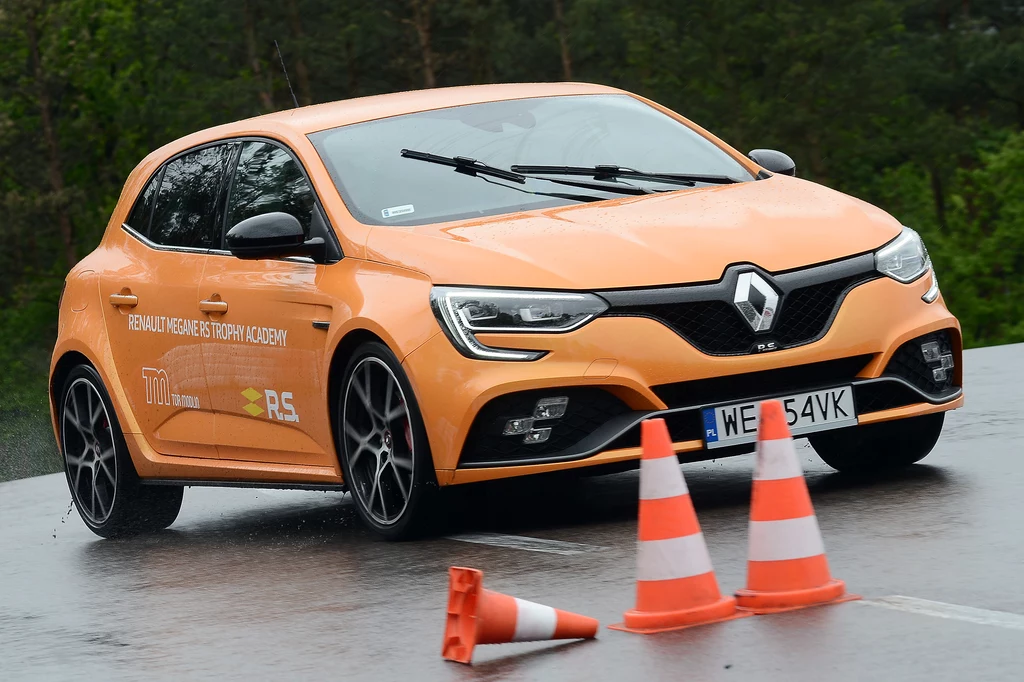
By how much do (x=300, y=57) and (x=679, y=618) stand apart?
49800 mm

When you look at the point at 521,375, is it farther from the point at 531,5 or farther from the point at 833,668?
the point at 531,5

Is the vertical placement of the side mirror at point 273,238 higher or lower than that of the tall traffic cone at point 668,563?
higher

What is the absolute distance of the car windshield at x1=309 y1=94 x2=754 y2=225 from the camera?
8086 millimetres

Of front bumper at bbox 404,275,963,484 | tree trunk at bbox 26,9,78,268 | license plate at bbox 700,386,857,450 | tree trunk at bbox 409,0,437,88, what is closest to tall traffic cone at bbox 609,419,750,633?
front bumper at bbox 404,275,963,484

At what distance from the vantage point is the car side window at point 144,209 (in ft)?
32.2

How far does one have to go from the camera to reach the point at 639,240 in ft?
24.1

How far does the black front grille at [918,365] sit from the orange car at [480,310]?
0.01 m

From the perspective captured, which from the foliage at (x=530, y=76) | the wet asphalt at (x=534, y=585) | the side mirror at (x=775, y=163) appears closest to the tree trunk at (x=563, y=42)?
the foliage at (x=530, y=76)

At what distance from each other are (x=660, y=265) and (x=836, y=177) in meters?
47.0

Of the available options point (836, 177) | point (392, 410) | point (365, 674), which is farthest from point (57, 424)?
point (836, 177)

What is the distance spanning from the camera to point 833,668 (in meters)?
4.76

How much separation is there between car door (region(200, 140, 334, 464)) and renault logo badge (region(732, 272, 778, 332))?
169 centimetres

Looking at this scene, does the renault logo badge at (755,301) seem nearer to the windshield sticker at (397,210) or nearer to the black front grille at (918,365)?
the black front grille at (918,365)

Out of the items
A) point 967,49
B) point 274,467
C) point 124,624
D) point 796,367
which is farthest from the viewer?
point 967,49
